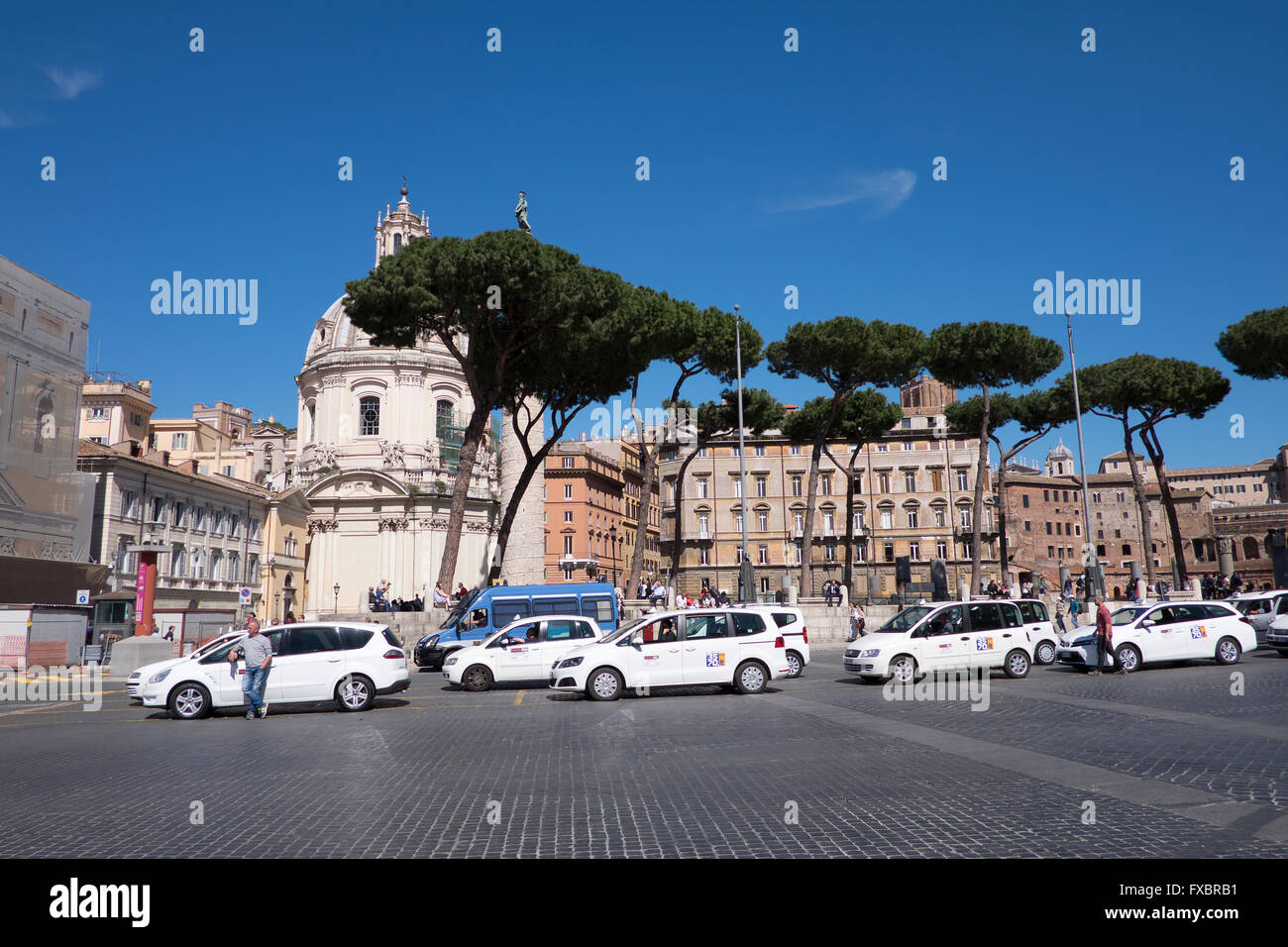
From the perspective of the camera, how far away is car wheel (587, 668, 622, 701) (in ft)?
52.2

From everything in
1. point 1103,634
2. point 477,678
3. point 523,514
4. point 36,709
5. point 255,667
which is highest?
point 523,514

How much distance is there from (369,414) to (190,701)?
183 ft

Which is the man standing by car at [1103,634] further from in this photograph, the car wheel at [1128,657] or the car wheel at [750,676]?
the car wheel at [750,676]

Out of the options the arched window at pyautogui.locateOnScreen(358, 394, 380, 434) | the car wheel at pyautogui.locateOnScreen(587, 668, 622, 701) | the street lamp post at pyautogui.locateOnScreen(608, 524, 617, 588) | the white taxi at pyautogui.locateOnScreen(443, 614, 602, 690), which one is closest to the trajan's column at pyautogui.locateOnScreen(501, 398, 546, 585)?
the white taxi at pyautogui.locateOnScreen(443, 614, 602, 690)

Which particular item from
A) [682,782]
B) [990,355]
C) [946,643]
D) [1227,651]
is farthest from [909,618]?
[990,355]

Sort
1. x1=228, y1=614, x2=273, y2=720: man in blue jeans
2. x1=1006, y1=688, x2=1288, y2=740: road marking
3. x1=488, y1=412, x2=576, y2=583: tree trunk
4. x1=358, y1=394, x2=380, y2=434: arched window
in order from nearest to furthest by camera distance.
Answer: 1. x1=1006, y1=688, x2=1288, y2=740: road marking
2. x1=228, y1=614, x2=273, y2=720: man in blue jeans
3. x1=488, y1=412, x2=576, y2=583: tree trunk
4. x1=358, y1=394, x2=380, y2=434: arched window

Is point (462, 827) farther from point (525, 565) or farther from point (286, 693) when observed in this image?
point (525, 565)

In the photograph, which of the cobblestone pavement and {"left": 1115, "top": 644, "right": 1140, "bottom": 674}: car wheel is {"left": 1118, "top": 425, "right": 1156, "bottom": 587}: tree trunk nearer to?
{"left": 1115, "top": 644, "right": 1140, "bottom": 674}: car wheel

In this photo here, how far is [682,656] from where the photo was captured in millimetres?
16250

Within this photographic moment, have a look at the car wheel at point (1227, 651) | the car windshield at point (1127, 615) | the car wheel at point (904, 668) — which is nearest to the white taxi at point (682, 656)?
the car wheel at point (904, 668)

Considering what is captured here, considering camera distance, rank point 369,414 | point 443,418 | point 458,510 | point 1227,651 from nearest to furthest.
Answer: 1. point 1227,651
2. point 458,510
3. point 369,414
4. point 443,418

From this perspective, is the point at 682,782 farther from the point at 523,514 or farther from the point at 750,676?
the point at 523,514

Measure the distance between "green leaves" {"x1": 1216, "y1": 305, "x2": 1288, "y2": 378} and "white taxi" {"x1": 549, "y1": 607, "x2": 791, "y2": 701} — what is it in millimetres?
35949
